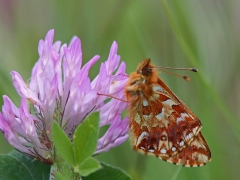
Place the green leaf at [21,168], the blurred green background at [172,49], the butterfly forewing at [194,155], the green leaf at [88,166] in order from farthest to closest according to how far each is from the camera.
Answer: the blurred green background at [172,49] < the butterfly forewing at [194,155] < the green leaf at [21,168] < the green leaf at [88,166]

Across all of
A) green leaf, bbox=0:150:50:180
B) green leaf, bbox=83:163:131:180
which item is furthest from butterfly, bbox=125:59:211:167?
green leaf, bbox=0:150:50:180

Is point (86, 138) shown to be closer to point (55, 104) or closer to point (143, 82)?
point (55, 104)

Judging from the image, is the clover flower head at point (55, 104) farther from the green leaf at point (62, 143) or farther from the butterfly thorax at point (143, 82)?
the green leaf at point (62, 143)

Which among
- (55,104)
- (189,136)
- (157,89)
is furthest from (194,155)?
(55,104)

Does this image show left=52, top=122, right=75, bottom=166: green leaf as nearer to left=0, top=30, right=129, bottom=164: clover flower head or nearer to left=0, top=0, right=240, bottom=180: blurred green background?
left=0, top=30, right=129, bottom=164: clover flower head

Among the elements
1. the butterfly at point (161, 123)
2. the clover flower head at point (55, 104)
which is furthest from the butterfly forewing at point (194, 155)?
the clover flower head at point (55, 104)
